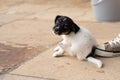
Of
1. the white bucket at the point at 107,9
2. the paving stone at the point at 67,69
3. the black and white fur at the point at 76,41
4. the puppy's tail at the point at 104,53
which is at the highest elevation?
the white bucket at the point at 107,9

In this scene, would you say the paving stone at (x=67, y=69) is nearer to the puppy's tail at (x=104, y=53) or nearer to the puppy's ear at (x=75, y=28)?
the puppy's tail at (x=104, y=53)

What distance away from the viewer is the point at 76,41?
2.41 m

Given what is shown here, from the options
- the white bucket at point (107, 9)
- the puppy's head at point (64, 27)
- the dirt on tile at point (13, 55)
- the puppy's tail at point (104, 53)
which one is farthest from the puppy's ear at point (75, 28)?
the white bucket at point (107, 9)

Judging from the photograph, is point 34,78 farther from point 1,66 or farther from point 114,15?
point 114,15

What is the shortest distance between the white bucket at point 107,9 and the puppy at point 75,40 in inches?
64.2

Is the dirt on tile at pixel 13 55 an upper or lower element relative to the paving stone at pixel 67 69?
upper

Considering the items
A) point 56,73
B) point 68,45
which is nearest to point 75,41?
point 68,45

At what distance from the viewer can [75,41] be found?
2412 mm

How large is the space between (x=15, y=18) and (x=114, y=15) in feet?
5.53

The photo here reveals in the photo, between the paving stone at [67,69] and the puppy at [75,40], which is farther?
the puppy at [75,40]

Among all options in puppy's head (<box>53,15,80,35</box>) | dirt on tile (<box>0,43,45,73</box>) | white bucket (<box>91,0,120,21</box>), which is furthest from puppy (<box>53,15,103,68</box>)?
white bucket (<box>91,0,120,21</box>)

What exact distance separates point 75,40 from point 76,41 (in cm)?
1

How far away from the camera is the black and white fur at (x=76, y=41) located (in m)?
2.35

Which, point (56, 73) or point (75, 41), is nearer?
point (56, 73)
